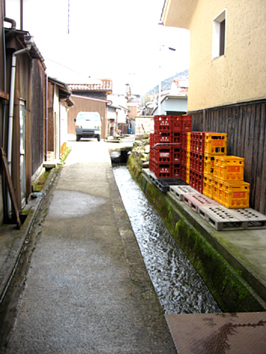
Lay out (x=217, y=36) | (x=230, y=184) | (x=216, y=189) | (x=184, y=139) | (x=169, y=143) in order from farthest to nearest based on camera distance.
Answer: (x=169, y=143) < (x=184, y=139) < (x=217, y=36) < (x=216, y=189) < (x=230, y=184)

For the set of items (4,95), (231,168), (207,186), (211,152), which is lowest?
(207,186)

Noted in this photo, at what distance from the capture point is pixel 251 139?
21.3ft

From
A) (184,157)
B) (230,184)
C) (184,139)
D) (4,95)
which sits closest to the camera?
(4,95)

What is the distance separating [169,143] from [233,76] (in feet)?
9.17

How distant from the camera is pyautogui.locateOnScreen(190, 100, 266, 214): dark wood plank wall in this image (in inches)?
237

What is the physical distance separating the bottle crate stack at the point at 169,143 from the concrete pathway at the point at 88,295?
318 centimetres

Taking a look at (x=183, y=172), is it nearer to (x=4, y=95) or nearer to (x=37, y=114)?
(x=37, y=114)

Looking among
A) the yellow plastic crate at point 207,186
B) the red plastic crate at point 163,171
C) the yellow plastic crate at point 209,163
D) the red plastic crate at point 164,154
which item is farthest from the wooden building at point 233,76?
the red plastic crate at point 163,171

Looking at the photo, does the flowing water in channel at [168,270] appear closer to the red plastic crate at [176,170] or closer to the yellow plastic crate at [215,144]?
the red plastic crate at [176,170]

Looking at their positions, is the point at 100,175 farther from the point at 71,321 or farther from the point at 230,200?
the point at 71,321

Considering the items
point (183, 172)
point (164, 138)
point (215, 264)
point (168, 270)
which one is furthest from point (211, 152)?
point (215, 264)

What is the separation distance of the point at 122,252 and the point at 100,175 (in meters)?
6.79

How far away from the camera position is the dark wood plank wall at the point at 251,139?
6.02m

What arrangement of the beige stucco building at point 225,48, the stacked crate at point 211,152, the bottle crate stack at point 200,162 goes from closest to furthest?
the bottle crate stack at point 200,162
the beige stucco building at point 225,48
the stacked crate at point 211,152
